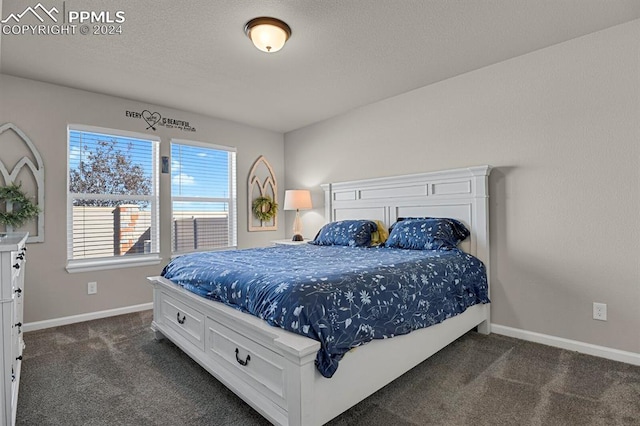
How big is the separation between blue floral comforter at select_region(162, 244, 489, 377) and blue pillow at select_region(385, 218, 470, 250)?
6.0 inches

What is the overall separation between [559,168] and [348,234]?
1919mm

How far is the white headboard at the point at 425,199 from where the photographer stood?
2.97m

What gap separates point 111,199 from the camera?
367 centimetres

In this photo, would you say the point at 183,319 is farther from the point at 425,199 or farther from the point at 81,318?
the point at 425,199

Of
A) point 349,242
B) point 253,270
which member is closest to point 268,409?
point 253,270

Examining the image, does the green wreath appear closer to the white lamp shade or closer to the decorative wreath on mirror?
the decorative wreath on mirror

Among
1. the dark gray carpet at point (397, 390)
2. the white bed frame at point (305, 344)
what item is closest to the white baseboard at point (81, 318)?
the dark gray carpet at point (397, 390)

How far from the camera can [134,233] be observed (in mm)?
3826

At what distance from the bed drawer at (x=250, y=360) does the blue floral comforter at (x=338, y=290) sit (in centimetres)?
16

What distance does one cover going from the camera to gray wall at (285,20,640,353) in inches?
93.0

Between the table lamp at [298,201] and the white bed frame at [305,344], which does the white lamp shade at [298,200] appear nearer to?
the table lamp at [298,201]

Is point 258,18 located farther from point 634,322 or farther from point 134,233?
point 634,322
